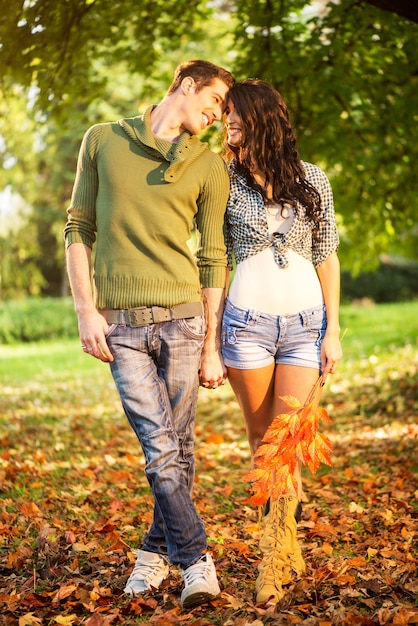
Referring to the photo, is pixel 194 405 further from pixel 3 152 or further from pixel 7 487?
pixel 3 152

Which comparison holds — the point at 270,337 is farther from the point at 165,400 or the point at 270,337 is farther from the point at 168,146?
the point at 168,146

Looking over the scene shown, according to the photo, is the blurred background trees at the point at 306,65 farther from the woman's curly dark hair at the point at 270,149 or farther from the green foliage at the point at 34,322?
the green foliage at the point at 34,322

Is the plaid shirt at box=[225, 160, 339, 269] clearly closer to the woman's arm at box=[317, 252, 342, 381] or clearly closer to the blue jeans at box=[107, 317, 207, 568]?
the woman's arm at box=[317, 252, 342, 381]

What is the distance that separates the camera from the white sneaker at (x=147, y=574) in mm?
3361

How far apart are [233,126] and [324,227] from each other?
618 millimetres

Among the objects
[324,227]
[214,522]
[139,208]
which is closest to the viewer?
[139,208]

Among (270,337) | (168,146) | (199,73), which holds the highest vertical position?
(199,73)

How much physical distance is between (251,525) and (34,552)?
4.21 feet

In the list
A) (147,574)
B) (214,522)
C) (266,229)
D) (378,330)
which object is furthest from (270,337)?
Result: (378,330)

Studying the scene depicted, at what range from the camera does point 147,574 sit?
11.1ft

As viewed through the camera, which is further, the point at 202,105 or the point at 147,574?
the point at 147,574

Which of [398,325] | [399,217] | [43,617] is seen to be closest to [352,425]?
[399,217]

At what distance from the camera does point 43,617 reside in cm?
326

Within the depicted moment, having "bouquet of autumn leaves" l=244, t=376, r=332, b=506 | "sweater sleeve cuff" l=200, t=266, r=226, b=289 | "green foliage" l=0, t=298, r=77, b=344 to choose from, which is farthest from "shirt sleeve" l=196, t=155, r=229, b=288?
"green foliage" l=0, t=298, r=77, b=344
